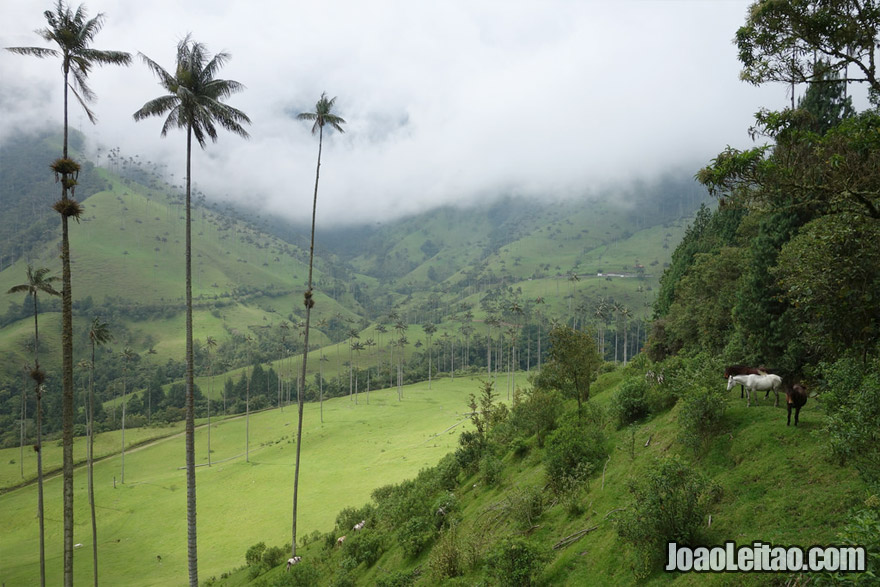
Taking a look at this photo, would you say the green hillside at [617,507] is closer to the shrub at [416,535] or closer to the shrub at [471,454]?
the shrub at [416,535]

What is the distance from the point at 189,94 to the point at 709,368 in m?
23.4

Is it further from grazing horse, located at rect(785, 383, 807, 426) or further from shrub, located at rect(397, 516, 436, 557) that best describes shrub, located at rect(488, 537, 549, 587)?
shrub, located at rect(397, 516, 436, 557)

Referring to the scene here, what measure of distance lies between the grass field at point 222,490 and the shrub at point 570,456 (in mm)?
31871

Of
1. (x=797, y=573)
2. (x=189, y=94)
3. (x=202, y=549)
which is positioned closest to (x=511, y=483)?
(x=797, y=573)

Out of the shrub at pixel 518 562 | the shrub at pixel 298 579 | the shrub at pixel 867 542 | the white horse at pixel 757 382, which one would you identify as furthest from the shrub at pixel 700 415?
the shrub at pixel 298 579

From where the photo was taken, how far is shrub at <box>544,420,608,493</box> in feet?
61.3

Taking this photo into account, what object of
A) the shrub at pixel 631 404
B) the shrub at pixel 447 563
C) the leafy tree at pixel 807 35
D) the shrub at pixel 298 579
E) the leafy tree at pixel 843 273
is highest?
the leafy tree at pixel 807 35

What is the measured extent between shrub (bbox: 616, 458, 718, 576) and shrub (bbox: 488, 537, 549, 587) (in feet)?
9.85

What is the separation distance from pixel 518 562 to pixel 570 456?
7309mm

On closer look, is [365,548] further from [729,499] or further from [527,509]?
[729,499]

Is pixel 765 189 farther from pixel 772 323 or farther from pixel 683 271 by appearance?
pixel 683 271

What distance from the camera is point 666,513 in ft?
35.4

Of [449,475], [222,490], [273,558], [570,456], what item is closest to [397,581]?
[570,456]

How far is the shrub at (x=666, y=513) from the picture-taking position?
422 inches
